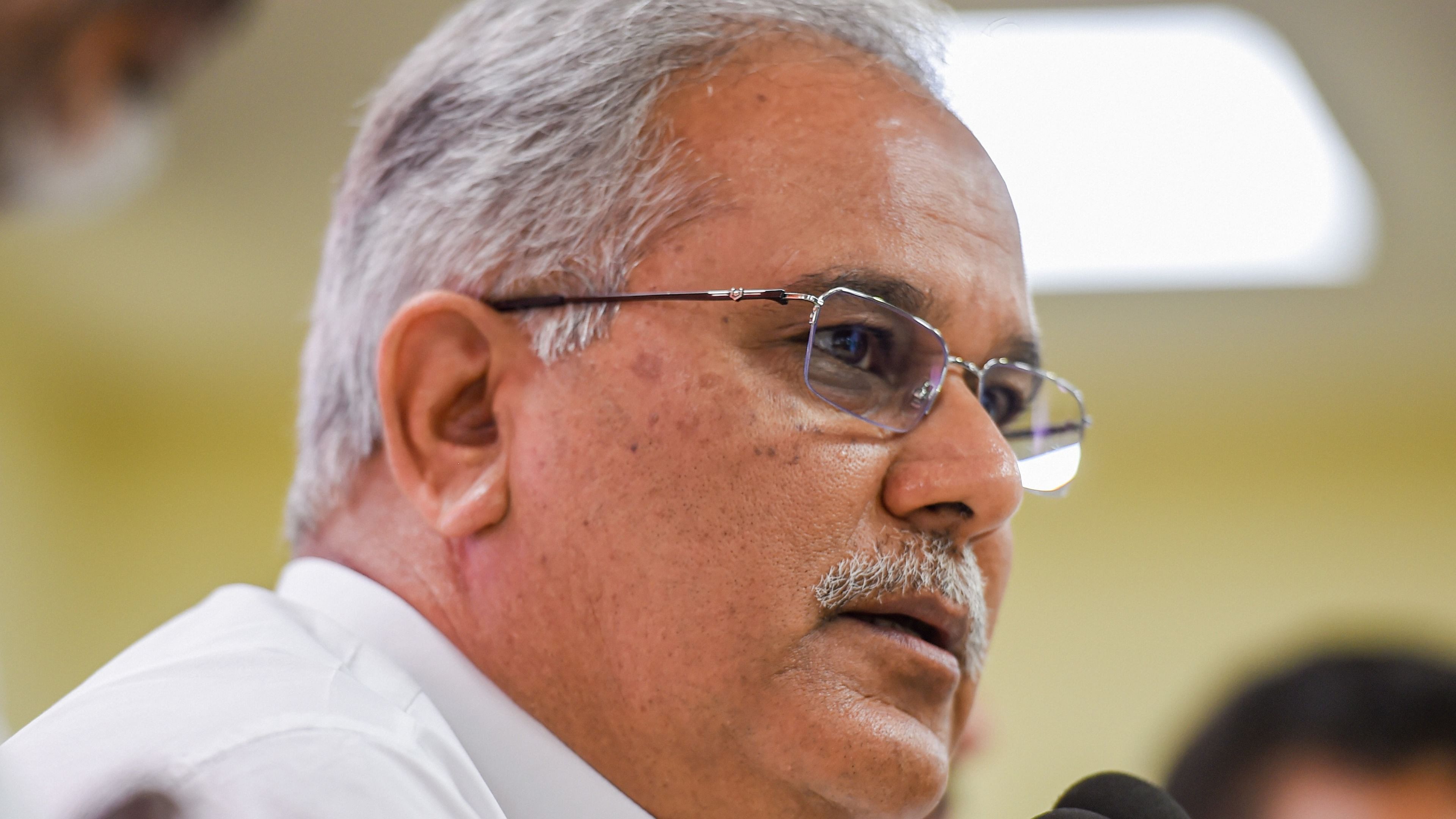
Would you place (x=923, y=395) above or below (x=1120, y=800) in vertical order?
above

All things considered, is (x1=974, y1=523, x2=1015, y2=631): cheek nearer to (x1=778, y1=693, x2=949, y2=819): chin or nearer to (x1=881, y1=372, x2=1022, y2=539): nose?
(x1=881, y1=372, x2=1022, y2=539): nose

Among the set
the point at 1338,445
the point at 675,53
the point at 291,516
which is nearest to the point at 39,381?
the point at 291,516

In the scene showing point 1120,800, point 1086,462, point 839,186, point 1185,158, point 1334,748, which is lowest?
point 1086,462

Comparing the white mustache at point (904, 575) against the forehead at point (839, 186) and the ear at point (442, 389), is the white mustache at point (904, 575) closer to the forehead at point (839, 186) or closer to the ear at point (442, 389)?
the forehead at point (839, 186)

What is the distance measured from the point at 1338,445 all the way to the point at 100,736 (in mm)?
5000

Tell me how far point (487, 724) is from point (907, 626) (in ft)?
1.09

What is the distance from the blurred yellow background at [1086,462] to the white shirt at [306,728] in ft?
8.84

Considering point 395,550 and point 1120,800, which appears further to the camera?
point 395,550

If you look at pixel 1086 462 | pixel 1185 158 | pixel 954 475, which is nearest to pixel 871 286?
pixel 954 475

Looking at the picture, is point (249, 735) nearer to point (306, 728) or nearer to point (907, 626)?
point (306, 728)

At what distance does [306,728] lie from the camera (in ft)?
2.49

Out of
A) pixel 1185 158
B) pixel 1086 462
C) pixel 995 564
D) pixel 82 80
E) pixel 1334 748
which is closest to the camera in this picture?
pixel 82 80

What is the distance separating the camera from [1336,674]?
2080mm

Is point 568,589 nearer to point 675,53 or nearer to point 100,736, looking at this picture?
point 100,736
